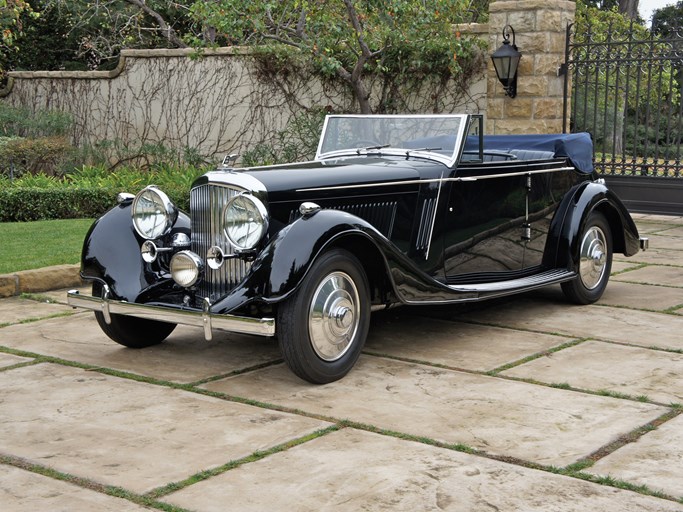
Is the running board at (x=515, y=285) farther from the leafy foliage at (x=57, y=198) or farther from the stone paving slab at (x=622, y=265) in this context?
the leafy foliage at (x=57, y=198)

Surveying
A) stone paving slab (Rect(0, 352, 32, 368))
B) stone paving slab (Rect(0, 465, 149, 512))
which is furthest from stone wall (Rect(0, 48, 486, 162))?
stone paving slab (Rect(0, 465, 149, 512))

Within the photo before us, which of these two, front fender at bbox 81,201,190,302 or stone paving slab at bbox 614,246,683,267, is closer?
front fender at bbox 81,201,190,302

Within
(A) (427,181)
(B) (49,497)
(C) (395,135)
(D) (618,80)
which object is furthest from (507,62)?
(B) (49,497)

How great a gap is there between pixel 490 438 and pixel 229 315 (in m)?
1.34

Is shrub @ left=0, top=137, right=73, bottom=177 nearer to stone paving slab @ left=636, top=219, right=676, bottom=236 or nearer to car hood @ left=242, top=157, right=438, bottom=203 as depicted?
stone paving slab @ left=636, top=219, right=676, bottom=236

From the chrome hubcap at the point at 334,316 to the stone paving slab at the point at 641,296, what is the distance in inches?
100.0

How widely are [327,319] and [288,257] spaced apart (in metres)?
0.38

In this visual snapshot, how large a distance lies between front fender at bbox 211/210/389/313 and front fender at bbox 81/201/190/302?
2.05 ft

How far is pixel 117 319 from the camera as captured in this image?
16.8 ft

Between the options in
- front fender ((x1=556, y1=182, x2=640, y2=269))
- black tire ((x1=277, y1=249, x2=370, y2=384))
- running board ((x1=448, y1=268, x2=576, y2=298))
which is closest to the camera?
black tire ((x1=277, y1=249, x2=370, y2=384))

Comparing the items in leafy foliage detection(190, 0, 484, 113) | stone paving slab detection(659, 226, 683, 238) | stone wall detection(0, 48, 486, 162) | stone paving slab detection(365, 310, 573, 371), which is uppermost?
leafy foliage detection(190, 0, 484, 113)

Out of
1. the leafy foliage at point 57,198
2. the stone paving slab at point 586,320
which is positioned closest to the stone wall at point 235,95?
the leafy foliage at point 57,198

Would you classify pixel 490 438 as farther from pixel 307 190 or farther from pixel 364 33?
pixel 364 33

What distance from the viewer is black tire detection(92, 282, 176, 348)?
5.11 m
